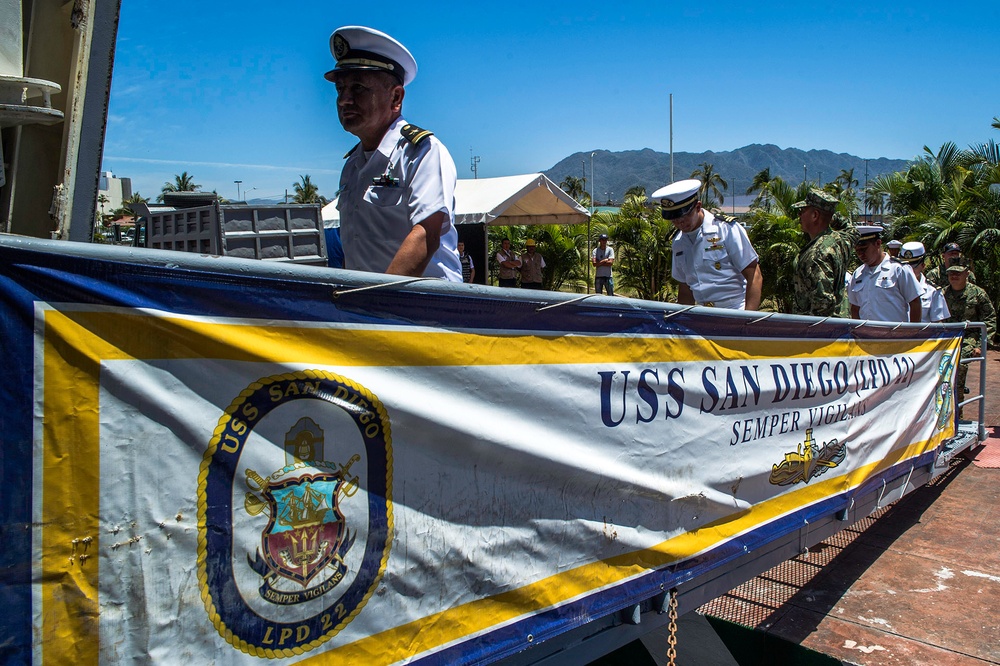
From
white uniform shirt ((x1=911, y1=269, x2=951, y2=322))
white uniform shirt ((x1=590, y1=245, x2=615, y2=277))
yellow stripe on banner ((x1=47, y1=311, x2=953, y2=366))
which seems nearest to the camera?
yellow stripe on banner ((x1=47, y1=311, x2=953, y2=366))

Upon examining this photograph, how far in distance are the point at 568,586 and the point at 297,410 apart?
3.52 feet

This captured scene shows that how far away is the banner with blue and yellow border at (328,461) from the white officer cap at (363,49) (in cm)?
117

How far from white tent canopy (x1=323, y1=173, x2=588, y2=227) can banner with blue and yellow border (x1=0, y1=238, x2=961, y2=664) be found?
12.3m

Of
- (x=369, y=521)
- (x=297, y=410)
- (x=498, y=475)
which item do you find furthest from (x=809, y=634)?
(x=297, y=410)

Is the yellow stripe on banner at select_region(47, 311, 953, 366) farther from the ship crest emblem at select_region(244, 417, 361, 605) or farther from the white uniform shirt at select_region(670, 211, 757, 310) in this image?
the white uniform shirt at select_region(670, 211, 757, 310)

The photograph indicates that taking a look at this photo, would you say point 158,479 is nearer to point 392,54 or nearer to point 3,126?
point 3,126

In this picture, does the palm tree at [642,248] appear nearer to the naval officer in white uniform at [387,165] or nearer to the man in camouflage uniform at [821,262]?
the man in camouflage uniform at [821,262]

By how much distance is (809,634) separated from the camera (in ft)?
12.7

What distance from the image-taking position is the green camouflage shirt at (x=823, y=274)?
5.20 metres

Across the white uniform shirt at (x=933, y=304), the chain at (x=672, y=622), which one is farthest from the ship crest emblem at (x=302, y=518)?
the white uniform shirt at (x=933, y=304)

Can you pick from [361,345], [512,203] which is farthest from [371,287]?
[512,203]

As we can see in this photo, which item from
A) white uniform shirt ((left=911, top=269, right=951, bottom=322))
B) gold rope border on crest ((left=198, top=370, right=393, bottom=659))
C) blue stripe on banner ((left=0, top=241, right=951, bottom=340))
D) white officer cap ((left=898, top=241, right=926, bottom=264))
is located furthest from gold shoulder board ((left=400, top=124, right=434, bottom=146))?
white officer cap ((left=898, top=241, right=926, bottom=264))

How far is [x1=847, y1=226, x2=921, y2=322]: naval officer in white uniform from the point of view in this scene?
638cm

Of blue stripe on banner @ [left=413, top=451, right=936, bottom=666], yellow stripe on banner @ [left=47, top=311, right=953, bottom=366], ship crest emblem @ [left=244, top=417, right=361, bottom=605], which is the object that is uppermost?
yellow stripe on banner @ [left=47, top=311, right=953, bottom=366]
